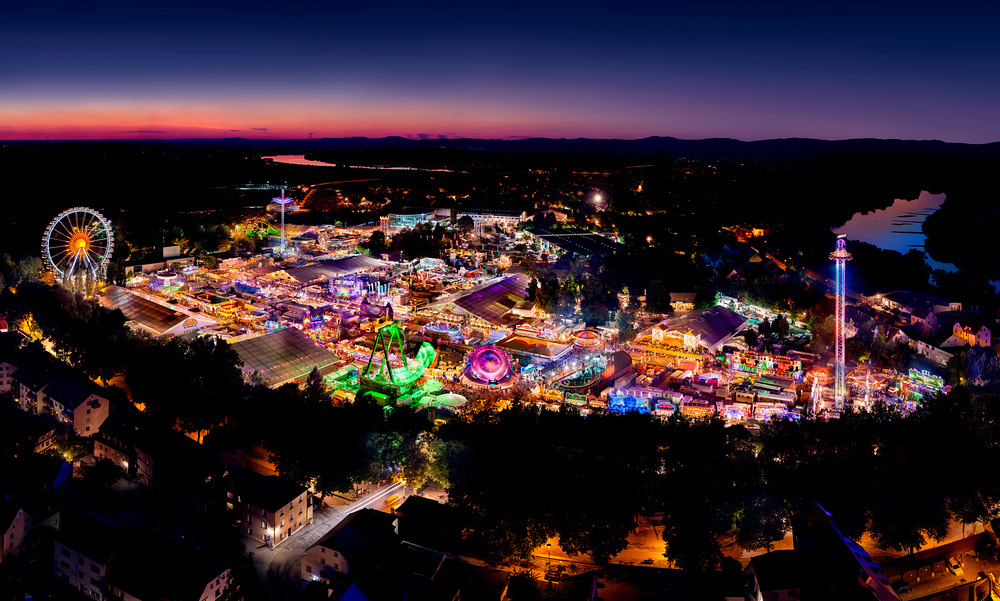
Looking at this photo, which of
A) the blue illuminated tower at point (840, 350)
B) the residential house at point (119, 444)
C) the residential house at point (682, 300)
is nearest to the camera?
the residential house at point (119, 444)

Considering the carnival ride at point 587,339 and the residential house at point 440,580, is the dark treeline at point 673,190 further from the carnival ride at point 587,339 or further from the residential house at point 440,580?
the residential house at point 440,580

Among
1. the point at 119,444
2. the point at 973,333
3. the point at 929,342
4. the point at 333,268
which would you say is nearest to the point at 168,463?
the point at 119,444

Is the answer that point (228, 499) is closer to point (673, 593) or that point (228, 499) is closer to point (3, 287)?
point (673, 593)

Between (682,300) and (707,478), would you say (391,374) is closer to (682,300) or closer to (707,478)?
(707,478)

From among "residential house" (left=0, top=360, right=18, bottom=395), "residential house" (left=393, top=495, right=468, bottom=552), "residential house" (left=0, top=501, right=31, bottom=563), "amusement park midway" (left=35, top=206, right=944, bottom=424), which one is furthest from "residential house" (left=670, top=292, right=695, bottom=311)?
"residential house" (left=0, top=360, right=18, bottom=395)

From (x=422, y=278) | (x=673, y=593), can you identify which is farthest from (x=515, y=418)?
(x=422, y=278)

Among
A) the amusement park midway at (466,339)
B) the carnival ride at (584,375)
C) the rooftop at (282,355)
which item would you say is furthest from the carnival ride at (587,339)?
the rooftop at (282,355)

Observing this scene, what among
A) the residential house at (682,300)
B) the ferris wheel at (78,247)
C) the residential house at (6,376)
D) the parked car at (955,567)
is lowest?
the parked car at (955,567)
